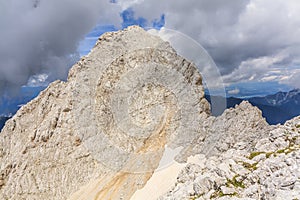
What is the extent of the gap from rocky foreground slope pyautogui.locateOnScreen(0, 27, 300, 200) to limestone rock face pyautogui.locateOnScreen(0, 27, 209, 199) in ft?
0.65

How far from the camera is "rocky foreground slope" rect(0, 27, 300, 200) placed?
63375 mm

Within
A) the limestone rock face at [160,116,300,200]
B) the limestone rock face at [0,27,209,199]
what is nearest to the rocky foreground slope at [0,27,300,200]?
the limestone rock face at [0,27,209,199]

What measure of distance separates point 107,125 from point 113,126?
4.25 ft

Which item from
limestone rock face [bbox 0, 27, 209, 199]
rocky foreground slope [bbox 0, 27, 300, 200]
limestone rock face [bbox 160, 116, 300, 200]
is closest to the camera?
limestone rock face [bbox 160, 116, 300, 200]

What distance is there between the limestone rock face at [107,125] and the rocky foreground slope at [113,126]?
0.20 m

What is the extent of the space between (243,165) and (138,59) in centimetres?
4617

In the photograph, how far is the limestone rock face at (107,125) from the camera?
2579 inches

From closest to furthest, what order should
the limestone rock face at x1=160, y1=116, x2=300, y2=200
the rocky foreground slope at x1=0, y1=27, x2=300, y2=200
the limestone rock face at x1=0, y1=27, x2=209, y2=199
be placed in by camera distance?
the limestone rock face at x1=160, y1=116, x2=300, y2=200 < the rocky foreground slope at x1=0, y1=27, x2=300, y2=200 < the limestone rock face at x1=0, y1=27, x2=209, y2=199

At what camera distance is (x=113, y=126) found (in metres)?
69.9

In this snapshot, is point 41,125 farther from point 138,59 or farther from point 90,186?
point 138,59

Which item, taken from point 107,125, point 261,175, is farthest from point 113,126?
point 261,175

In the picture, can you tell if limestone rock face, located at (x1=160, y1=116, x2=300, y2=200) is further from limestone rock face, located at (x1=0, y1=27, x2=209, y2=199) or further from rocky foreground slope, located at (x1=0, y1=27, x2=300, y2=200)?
limestone rock face, located at (x1=0, y1=27, x2=209, y2=199)

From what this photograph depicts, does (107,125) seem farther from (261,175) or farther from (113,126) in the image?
(261,175)

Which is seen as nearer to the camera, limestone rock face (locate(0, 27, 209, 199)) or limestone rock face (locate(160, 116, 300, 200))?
limestone rock face (locate(160, 116, 300, 200))
